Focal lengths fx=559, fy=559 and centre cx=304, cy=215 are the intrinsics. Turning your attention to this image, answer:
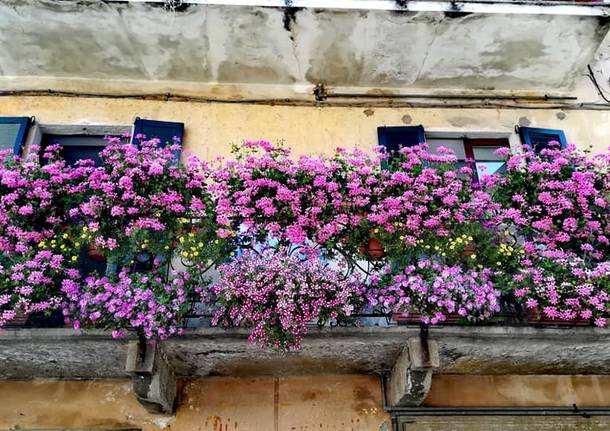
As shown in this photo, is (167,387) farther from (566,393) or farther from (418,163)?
(566,393)

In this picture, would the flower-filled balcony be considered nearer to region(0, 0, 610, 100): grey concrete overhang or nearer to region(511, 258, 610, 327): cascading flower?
region(511, 258, 610, 327): cascading flower

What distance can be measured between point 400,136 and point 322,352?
3014 millimetres

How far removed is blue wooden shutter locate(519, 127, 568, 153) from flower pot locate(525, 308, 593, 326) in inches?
106

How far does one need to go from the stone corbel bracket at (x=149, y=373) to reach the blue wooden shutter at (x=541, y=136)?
199 inches

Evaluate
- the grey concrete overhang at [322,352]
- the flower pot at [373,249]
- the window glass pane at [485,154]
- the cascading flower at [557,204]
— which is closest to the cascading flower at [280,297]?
the grey concrete overhang at [322,352]

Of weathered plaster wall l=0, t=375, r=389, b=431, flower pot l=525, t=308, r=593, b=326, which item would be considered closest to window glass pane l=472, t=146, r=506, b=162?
flower pot l=525, t=308, r=593, b=326

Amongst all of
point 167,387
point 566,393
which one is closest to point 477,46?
point 566,393

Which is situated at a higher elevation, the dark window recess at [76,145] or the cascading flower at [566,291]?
the dark window recess at [76,145]

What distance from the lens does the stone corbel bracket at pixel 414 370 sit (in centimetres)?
494

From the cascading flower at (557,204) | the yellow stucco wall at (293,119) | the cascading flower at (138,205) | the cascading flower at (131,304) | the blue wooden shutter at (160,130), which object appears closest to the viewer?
the cascading flower at (131,304)

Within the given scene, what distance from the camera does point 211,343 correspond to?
5023mm

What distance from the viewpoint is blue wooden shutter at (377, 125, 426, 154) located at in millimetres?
6879

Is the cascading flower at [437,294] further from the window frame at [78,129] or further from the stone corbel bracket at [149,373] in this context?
the window frame at [78,129]

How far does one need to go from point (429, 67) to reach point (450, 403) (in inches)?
163
